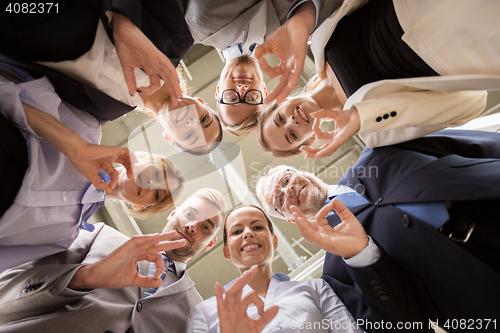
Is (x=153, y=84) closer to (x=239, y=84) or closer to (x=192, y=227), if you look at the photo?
(x=239, y=84)

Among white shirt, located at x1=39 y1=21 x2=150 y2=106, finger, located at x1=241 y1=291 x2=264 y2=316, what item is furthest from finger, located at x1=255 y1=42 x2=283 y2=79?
finger, located at x1=241 y1=291 x2=264 y2=316

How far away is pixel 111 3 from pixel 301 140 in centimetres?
139

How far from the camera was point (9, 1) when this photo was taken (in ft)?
2.49

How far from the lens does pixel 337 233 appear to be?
1232mm

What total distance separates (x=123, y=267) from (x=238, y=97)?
1222 millimetres

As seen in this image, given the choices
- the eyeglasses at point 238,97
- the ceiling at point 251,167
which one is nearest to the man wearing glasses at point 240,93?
the eyeglasses at point 238,97

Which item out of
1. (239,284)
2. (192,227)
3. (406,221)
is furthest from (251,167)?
(406,221)

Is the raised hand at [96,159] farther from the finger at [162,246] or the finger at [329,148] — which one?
the finger at [329,148]

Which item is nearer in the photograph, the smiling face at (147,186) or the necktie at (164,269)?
the smiling face at (147,186)

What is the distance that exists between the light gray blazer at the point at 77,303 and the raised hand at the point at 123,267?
0.06m

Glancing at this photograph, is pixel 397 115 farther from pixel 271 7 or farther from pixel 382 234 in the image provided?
pixel 271 7

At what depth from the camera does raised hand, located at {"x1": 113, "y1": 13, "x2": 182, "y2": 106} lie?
846 millimetres

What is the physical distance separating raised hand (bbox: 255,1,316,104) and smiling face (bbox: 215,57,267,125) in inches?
28.4

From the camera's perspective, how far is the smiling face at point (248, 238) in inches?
72.7
